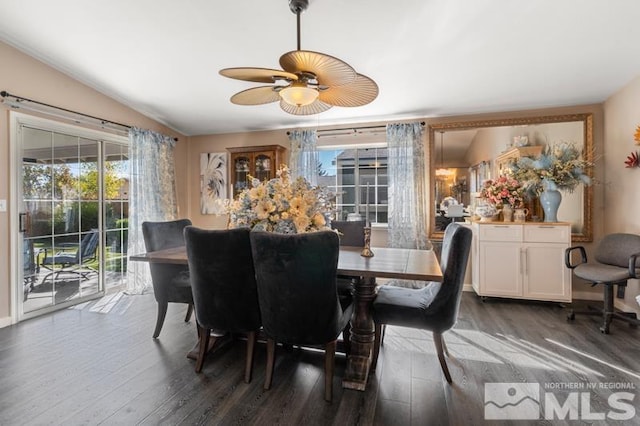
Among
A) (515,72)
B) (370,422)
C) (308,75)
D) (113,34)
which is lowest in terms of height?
(370,422)

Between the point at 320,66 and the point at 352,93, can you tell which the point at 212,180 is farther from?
the point at 320,66

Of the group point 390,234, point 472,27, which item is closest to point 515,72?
point 472,27

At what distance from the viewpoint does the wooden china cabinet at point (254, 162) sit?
14.1ft

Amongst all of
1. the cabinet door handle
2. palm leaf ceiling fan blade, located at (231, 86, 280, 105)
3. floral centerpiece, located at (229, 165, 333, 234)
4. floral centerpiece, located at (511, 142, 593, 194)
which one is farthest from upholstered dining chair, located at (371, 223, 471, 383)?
floral centerpiece, located at (511, 142, 593, 194)

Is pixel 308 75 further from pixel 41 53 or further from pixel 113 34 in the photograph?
pixel 41 53

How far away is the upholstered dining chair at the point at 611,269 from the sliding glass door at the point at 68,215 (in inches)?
204

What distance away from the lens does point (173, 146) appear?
14.9 feet

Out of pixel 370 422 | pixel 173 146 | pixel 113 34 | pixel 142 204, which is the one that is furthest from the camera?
pixel 173 146

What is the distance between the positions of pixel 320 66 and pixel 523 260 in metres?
3.06

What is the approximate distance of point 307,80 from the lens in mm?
1873

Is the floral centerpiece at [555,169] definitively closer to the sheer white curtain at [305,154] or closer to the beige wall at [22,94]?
the sheer white curtain at [305,154]

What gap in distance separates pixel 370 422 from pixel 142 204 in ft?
12.3

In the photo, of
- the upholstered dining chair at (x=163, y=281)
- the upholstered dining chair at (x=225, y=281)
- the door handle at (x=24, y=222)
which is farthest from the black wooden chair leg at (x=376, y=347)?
the door handle at (x=24, y=222)

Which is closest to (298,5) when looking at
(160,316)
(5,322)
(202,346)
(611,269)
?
(202,346)
